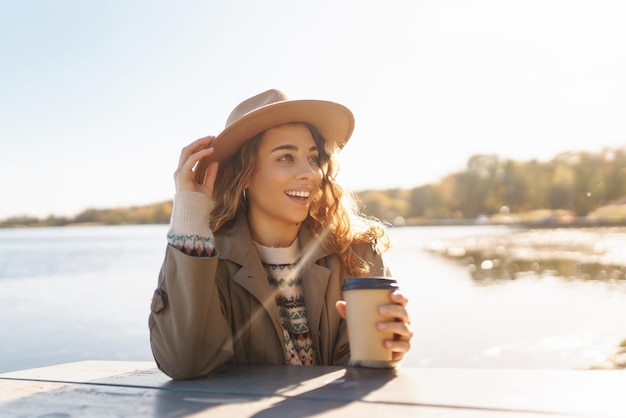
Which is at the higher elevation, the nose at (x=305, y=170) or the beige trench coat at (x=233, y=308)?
the nose at (x=305, y=170)

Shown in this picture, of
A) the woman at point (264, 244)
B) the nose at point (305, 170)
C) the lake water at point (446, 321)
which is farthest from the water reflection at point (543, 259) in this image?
the nose at point (305, 170)

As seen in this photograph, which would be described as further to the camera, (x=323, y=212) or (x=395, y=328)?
(x=323, y=212)

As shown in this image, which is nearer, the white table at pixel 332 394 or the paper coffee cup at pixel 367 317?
the white table at pixel 332 394

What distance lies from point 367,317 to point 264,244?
3.03 ft

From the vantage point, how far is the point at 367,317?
159 centimetres

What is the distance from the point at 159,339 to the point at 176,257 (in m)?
0.25

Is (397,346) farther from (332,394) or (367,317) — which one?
(332,394)

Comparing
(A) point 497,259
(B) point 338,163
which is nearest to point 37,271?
(A) point 497,259

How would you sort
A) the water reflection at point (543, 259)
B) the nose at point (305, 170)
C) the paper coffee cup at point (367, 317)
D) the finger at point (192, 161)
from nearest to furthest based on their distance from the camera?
the paper coffee cup at point (367, 317) < the finger at point (192, 161) < the nose at point (305, 170) < the water reflection at point (543, 259)

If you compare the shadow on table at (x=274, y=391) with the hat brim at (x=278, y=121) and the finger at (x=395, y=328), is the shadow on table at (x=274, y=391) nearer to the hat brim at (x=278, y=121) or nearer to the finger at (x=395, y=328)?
the finger at (x=395, y=328)

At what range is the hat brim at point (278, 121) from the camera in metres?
2.23

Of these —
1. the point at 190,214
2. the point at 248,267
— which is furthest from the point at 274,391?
the point at 248,267

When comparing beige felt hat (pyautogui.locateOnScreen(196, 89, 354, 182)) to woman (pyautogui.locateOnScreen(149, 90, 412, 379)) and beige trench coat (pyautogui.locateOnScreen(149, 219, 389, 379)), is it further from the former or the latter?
beige trench coat (pyautogui.locateOnScreen(149, 219, 389, 379))

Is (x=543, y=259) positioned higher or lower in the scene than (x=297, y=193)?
lower
